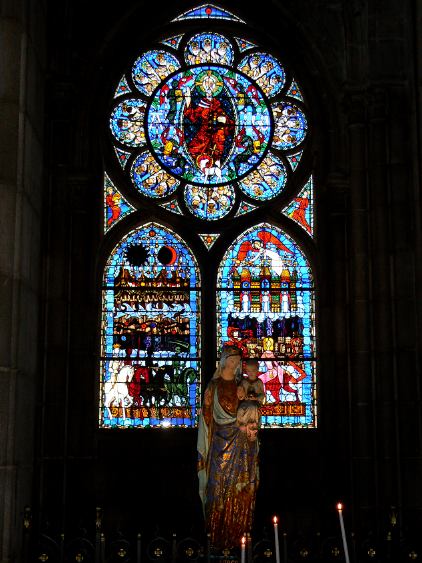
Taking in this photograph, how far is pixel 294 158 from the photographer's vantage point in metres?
14.2

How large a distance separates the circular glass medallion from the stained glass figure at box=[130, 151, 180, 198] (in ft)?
0.37

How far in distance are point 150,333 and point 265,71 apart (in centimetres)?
418

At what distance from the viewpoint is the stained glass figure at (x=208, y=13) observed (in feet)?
48.1

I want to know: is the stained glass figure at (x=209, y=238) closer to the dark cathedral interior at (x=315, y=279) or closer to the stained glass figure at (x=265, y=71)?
the dark cathedral interior at (x=315, y=279)

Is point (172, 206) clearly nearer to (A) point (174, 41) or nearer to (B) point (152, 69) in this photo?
(B) point (152, 69)

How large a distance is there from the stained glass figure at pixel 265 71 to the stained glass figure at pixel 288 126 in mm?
272

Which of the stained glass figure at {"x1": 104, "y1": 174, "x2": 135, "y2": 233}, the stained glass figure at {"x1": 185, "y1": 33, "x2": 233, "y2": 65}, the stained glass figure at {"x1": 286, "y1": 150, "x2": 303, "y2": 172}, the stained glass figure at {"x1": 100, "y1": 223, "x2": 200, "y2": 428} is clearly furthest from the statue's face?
the stained glass figure at {"x1": 185, "y1": 33, "x2": 233, "y2": 65}
